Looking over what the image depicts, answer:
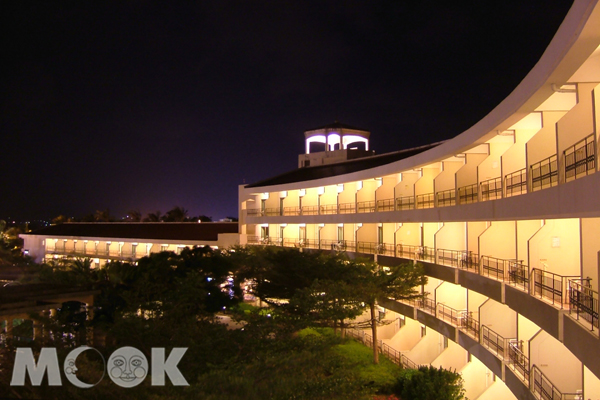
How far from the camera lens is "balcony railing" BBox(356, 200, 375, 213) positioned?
31.2m

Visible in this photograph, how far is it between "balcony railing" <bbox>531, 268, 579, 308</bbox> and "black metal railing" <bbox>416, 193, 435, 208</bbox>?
10.4 m


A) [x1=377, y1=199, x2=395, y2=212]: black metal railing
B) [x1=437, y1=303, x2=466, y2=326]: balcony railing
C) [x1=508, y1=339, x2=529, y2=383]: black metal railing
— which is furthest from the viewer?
[x1=377, y1=199, x2=395, y2=212]: black metal railing

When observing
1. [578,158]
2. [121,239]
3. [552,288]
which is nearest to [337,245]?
[552,288]

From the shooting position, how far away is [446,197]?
22828 mm

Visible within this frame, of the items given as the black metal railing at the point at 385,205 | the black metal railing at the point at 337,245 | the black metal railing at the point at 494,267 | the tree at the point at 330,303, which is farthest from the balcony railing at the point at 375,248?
the black metal railing at the point at 494,267

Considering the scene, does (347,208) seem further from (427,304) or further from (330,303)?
(330,303)

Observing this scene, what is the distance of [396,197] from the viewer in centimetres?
2802

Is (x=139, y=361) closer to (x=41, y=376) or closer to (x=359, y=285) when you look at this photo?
(x=41, y=376)

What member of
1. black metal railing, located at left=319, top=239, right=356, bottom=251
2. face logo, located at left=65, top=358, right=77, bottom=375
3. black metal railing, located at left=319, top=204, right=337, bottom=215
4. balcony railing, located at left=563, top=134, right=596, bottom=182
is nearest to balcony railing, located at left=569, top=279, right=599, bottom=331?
balcony railing, located at left=563, top=134, right=596, bottom=182

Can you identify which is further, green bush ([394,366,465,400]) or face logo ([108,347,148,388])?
green bush ([394,366,465,400])

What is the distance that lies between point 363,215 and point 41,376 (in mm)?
21494

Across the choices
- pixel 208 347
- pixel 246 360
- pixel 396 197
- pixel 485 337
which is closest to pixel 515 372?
pixel 485 337

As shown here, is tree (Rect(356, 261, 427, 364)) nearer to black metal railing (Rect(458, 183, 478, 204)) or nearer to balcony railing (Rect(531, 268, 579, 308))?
black metal railing (Rect(458, 183, 478, 204))

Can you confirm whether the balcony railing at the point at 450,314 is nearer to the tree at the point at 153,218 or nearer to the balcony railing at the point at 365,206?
the balcony railing at the point at 365,206
